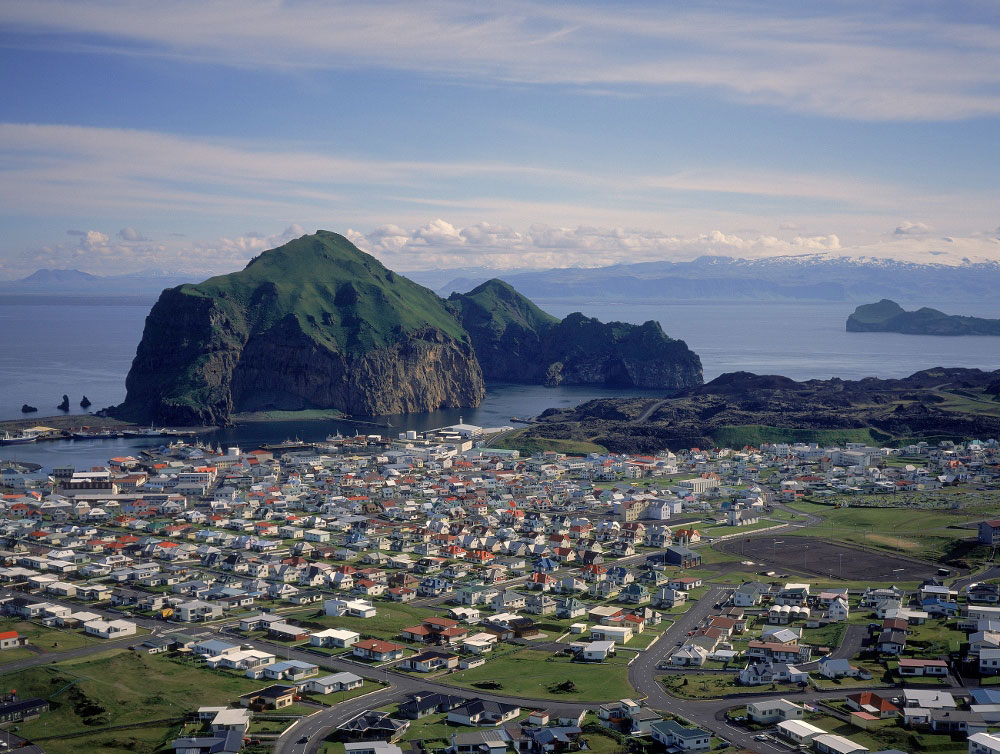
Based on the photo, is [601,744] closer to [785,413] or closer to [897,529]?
[897,529]

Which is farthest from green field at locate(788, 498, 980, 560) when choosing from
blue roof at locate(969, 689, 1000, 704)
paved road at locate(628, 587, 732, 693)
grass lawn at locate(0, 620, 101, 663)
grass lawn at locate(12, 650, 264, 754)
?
grass lawn at locate(0, 620, 101, 663)

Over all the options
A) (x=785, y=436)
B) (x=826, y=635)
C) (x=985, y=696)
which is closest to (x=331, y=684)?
(x=826, y=635)

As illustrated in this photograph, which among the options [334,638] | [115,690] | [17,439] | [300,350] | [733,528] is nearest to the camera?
[115,690]

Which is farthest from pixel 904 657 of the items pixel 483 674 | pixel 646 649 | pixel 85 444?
pixel 85 444

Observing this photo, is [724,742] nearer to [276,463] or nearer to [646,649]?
[646,649]

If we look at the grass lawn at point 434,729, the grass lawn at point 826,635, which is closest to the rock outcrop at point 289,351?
the grass lawn at point 826,635

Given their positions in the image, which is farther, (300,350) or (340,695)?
(300,350)
